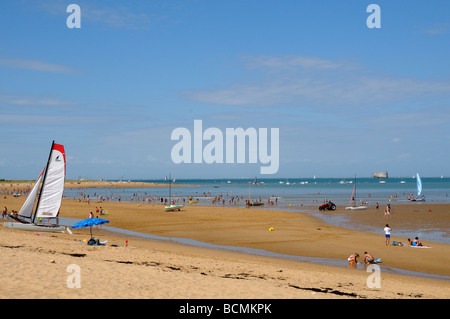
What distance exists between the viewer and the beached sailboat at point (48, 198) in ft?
99.4

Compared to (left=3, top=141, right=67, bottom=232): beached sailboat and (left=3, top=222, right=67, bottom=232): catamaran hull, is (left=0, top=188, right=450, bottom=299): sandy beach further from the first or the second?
(left=3, top=141, right=67, bottom=232): beached sailboat

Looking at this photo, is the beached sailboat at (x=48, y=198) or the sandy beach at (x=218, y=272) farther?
the beached sailboat at (x=48, y=198)

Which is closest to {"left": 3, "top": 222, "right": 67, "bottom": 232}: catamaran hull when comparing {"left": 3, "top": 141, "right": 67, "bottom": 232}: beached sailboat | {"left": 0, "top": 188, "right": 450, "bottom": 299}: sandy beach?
{"left": 3, "top": 141, "right": 67, "bottom": 232}: beached sailboat

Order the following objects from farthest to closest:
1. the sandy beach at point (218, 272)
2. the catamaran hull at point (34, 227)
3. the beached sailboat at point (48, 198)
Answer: the beached sailboat at point (48, 198), the catamaran hull at point (34, 227), the sandy beach at point (218, 272)

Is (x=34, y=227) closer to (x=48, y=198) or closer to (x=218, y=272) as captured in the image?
(x=48, y=198)

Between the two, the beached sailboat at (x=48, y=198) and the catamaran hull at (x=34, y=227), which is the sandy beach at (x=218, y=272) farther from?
the beached sailboat at (x=48, y=198)

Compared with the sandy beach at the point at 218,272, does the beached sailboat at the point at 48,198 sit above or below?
above

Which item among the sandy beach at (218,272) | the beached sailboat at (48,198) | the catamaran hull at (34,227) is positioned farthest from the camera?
the beached sailboat at (48,198)

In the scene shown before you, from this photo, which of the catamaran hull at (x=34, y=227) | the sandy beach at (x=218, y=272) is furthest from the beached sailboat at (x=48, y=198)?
the sandy beach at (x=218, y=272)

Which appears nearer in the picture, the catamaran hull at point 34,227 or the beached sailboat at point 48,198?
the catamaran hull at point 34,227

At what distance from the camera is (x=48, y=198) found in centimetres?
3072
